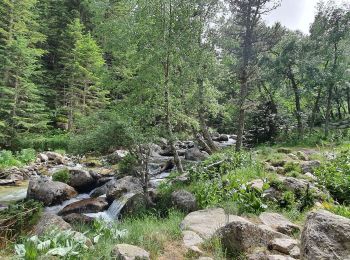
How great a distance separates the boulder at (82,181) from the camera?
44.3 feet

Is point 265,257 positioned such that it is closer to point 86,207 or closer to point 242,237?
point 242,237

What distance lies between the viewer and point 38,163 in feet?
60.8

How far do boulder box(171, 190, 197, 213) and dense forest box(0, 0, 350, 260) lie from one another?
0.13 ft

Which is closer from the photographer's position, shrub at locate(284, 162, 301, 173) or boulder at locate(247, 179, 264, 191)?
boulder at locate(247, 179, 264, 191)

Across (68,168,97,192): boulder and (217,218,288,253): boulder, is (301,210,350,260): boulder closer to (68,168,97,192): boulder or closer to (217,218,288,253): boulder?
(217,218,288,253): boulder

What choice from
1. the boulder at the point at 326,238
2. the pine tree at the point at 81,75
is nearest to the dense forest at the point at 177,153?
the boulder at the point at 326,238

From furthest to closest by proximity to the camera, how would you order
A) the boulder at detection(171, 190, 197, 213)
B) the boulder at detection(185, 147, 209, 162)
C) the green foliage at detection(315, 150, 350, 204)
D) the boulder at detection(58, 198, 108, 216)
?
the boulder at detection(185, 147, 209, 162) → the boulder at detection(58, 198, 108, 216) → the boulder at detection(171, 190, 197, 213) → the green foliage at detection(315, 150, 350, 204)

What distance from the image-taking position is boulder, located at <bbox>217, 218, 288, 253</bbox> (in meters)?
4.33

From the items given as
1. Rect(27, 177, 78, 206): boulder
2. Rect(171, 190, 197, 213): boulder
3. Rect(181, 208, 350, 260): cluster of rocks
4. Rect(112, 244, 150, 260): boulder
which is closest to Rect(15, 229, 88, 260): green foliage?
Rect(112, 244, 150, 260): boulder

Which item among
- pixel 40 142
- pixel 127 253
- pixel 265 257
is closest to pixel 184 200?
pixel 265 257

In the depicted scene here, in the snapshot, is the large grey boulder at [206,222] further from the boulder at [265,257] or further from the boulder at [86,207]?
the boulder at [86,207]

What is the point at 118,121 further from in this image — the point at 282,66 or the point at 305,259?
the point at 282,66

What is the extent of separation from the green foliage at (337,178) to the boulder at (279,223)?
1.56 metres

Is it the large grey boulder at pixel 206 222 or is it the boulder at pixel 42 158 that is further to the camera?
the boulder at pixel 42 158
